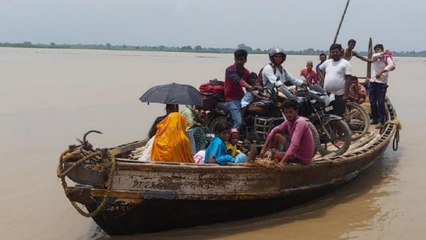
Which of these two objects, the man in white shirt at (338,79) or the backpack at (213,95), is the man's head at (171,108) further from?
the man in white shirt at (338,79)

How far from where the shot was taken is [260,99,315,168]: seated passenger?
5.66m

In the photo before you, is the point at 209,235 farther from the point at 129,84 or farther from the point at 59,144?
the point at 129,84

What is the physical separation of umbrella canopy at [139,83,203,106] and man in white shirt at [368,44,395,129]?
4.76m

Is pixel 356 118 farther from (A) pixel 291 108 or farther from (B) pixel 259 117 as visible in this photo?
(A) pixel 291 108

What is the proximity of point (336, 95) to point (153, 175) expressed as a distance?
3965 millimetres

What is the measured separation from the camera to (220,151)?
220 inches

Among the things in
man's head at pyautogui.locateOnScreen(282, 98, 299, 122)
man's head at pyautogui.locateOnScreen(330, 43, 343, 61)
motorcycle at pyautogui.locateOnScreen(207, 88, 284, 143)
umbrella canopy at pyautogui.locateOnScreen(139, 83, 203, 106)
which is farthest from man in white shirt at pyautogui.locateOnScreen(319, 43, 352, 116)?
umbrella canopy at pyautogui.locateOnScreen(139, 83, 203, 106)

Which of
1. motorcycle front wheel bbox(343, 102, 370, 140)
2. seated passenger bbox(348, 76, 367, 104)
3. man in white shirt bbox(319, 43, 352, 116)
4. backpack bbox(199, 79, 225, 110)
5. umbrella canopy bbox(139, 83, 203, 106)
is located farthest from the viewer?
seated passenger bbox(348, 76, 367, 104)

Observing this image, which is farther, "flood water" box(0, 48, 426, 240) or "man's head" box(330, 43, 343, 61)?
"man's head" box(330, 43, 343, 61)

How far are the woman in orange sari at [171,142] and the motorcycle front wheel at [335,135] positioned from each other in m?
2.40

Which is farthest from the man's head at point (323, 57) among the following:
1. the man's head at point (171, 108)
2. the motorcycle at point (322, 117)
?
the man's head at point (171, 108)

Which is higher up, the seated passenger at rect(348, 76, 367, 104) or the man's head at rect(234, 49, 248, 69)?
the man's head at rect(234, 49, 248, 69)

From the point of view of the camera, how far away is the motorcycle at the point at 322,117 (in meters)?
6.98

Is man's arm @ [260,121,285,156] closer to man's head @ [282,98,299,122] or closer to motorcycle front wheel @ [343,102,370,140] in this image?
man's head @ [282,98,299,122]
